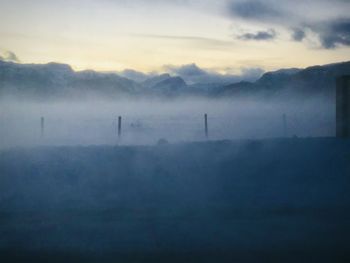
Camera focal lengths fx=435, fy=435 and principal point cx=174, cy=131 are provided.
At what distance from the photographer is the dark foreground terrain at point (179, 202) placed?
738 cm

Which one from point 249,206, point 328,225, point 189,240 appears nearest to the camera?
point 189,240

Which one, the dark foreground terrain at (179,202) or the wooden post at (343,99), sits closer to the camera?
the dark foreground terrain at (179,202)

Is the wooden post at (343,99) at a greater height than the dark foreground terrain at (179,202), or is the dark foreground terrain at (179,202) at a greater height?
the wooden post at (343,99)

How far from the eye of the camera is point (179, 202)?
1116cm

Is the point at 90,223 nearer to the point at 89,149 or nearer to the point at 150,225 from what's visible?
the point at 150,225

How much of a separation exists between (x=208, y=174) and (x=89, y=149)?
16.8 feet

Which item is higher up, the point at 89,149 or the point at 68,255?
the point at 89,149

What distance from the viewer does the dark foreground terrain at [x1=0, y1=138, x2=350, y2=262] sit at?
7.38 metres

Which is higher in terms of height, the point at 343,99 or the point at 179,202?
the point at 343,99

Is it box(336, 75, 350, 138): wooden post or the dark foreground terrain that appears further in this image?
box(336, 75, 350, 138): wooden post

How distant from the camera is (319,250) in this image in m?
7.17

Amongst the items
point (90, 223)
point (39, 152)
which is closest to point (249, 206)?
point (90, 223)

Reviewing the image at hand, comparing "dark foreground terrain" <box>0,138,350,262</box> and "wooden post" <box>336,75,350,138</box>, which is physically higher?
"wooden post" <box>336,75,350,138</box>

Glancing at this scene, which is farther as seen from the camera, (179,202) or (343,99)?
(343,99)
